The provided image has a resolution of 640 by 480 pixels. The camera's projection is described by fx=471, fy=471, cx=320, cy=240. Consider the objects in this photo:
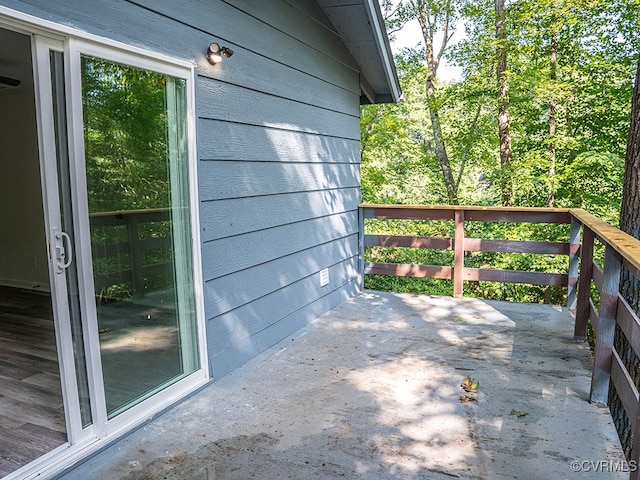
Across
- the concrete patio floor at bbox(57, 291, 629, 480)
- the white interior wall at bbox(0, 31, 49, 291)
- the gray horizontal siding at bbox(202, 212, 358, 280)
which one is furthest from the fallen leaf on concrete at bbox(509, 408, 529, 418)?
the white interior wall at bbox(0, 31, 49, 291)

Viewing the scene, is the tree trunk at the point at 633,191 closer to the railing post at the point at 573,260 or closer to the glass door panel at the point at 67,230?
the railing post at the point at 573,260

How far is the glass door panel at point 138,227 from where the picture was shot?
2.14 m

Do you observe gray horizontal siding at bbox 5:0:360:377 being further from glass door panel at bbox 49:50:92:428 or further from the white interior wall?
the white interior wall

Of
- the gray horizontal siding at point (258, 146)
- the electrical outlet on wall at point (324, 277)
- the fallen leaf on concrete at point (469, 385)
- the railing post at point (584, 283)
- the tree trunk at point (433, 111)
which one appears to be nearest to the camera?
the gray horizontal siding at point (258, 146)

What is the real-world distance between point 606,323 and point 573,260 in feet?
6.85

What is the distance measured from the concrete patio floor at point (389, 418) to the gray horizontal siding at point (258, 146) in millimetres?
425

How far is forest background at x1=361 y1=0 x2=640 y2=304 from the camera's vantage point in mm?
6941

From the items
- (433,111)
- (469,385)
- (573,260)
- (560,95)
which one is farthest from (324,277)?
(433,111)

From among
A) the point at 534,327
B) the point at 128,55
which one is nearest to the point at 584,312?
the point at 534,327

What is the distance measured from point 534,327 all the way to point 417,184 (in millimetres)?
7442

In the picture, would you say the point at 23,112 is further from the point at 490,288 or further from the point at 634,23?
the point at 634,23

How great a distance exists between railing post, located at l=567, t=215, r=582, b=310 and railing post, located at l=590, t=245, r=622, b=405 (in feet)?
6.04

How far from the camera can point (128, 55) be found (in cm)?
226

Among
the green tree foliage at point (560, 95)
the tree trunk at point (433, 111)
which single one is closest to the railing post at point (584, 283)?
the green tree foliage at point (560, 95)
